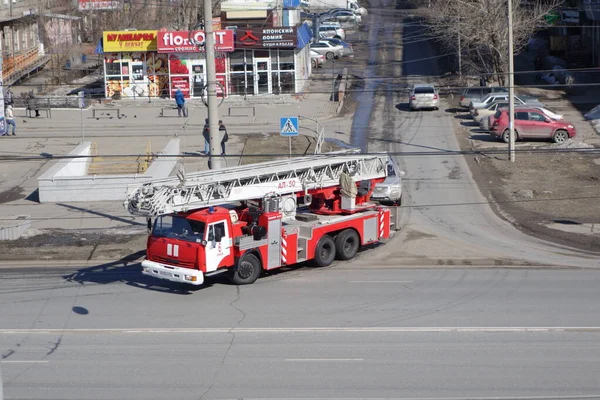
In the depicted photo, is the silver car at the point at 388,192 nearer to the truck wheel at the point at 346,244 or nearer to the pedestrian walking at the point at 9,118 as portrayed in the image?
the truck wheel at the point at 346,244

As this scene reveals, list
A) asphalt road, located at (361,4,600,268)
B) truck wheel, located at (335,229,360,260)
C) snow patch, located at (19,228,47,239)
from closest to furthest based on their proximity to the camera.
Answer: truck wheel, located at (335,229,360,260) → asphalt road, located at (361,4,600,268) → snow patch, located at (19,228,47,239)

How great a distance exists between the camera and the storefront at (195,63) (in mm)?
46938

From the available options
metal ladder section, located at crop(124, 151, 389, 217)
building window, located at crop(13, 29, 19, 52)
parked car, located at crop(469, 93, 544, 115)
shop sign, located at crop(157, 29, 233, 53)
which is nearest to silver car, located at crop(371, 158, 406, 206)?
metal ladder section, located at crop(124, 151, 389, 217)

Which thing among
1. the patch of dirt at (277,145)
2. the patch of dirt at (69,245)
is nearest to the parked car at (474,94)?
the patch of dirt at (277,145)

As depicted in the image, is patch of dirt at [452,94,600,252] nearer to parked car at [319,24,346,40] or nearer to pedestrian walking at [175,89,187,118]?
pedestrian walking at [175,89,187,118]

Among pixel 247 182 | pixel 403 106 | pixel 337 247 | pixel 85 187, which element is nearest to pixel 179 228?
pixel 247 182

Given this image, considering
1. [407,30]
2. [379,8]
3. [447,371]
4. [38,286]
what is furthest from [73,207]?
[379,8]

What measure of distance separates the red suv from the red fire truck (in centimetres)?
1485

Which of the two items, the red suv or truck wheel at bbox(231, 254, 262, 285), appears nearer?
truck wheel at bbox(231, 254, 262, 285)

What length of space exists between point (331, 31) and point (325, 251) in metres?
47.4

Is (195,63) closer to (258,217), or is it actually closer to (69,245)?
(69,245)

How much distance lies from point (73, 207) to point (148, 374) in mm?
16136

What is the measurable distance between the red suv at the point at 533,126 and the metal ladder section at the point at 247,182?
14.2 m

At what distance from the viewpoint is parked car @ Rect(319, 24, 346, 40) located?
66.0 metres
